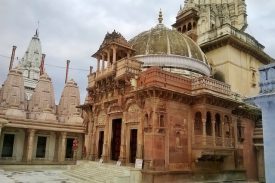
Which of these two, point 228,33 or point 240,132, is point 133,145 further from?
point 228,33

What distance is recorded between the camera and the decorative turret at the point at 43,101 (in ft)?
96.3

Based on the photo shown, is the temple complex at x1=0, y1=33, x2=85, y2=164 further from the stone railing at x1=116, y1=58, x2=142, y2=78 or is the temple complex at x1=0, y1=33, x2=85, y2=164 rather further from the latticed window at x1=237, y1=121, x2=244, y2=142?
the latticed window at x1=237, y1=121, x2=244, y2=142

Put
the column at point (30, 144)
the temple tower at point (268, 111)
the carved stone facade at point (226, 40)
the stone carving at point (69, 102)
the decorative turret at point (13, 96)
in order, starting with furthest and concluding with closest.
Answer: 1. the stone carving at point (69, 102)
2. the decorative turret at point (13, 96)
3. the column at point (30, 144)
4. the carved stone facade at point (226, 40)
5. the temple tower at point (268, 111)

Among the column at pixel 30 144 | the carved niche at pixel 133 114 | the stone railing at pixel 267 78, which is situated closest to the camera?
the stone railing at pixel 267 78

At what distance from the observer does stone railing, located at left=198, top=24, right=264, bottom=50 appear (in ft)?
74.8

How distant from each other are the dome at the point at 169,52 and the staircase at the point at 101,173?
24.1ft

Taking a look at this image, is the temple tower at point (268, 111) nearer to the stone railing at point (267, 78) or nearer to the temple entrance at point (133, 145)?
the stone railing at point (267, 78)

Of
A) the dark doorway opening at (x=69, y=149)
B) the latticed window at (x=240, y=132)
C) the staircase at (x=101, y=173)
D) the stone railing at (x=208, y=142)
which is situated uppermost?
the latticed window at (x=240, y=132)

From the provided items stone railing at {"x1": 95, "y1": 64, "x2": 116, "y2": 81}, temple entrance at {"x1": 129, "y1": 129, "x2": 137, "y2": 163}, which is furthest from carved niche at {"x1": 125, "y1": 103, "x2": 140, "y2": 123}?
stone railing at {"x1": 95, "y1": 64, "x2": 116, "y2": 81}

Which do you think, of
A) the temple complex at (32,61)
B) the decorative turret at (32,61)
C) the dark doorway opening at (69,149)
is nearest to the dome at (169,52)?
the dark doorway opening at (69,149)

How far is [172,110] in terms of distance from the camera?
15375 mm

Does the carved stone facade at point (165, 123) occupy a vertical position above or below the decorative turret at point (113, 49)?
below

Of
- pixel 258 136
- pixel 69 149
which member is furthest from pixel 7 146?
pixel 258 136

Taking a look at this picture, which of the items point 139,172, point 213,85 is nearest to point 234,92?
point 213,85
